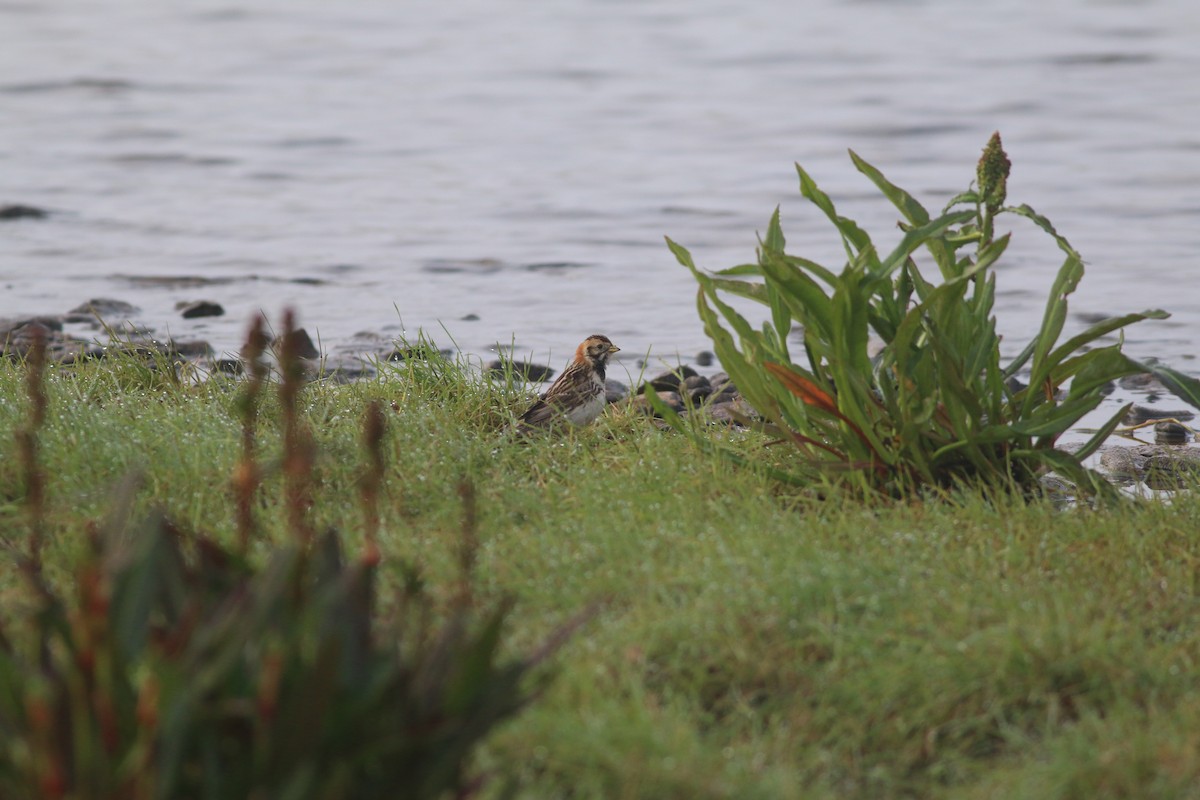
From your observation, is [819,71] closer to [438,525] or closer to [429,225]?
[429,225]

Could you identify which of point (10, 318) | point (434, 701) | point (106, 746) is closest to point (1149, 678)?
point (434, 701)

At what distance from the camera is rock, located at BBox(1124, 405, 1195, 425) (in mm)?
6977

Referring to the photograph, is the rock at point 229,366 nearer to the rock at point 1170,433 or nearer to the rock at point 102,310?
the rock at point 102,310

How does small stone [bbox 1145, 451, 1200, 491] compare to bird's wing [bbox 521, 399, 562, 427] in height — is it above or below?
below

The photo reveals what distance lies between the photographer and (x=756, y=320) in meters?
9.17

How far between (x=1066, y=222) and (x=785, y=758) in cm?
841

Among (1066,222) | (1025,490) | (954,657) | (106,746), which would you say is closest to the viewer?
(106,746)

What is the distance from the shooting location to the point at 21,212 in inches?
471

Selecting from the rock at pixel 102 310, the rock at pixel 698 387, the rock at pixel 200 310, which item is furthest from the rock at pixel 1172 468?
the rock at pixel 102 310

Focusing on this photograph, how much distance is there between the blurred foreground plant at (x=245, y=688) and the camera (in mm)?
2551

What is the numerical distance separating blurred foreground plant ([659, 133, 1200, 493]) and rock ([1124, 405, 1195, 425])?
204 centimetres

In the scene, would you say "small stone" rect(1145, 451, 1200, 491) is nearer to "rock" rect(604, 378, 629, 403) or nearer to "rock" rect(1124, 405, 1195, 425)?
"rock" rect(1124, 405, 1195, 425)

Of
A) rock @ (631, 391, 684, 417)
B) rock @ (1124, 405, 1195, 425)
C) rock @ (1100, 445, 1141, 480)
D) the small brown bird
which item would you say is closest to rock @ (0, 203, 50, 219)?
rock @ (631, 391, 684, 417)

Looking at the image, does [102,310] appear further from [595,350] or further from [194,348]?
[595,350]
